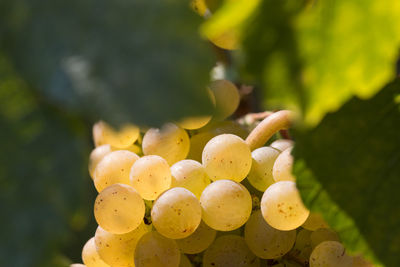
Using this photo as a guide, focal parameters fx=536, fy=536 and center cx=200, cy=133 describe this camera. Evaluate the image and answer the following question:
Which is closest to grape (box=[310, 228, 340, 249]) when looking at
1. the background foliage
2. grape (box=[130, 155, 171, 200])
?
grape (box=[130, 155, 171, 200])

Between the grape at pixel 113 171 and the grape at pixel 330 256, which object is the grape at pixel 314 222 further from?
the grape at pixel 113 171

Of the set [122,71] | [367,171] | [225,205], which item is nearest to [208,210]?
[225,205]

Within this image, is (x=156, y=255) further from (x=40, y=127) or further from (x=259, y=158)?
(x=40, y=127)

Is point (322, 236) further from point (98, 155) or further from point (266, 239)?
point (98, 155)

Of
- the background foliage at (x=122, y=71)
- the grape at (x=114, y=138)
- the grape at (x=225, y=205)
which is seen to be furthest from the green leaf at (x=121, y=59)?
the grape at (x=225, y=205)

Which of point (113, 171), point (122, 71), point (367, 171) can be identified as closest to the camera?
point (122, 71)

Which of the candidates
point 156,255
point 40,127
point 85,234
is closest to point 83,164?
point 40,127
